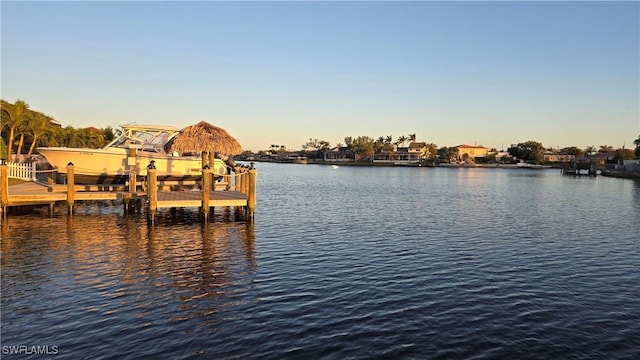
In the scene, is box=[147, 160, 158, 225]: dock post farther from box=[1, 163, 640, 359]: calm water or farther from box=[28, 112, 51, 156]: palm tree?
box=[28, 112, 51, 156]: palm tree

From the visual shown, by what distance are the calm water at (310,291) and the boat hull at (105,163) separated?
5.43m

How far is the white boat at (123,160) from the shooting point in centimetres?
2909

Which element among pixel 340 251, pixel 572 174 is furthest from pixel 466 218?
pixel 572 174

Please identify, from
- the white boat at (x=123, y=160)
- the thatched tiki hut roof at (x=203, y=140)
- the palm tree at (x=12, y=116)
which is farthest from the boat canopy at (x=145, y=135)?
the palm tree at (x=12, y=116)

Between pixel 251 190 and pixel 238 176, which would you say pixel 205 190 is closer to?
pixel 251 190

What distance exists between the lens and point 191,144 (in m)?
39.1

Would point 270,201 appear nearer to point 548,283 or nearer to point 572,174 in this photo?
point 548,283

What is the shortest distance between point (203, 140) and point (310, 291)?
28.8 metres

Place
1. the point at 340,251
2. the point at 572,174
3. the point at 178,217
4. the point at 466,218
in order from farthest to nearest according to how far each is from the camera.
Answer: the point at 572,174 → the point at 466,218 → the point at 178,217 → the point at 340,251

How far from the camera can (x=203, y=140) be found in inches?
1543

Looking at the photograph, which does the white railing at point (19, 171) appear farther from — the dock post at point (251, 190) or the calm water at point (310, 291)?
the dock post at point (251, 190)

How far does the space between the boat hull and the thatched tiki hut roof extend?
6879mm

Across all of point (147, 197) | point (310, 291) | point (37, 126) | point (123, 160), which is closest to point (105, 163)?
point (123, 160)

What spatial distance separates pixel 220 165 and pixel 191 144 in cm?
514
